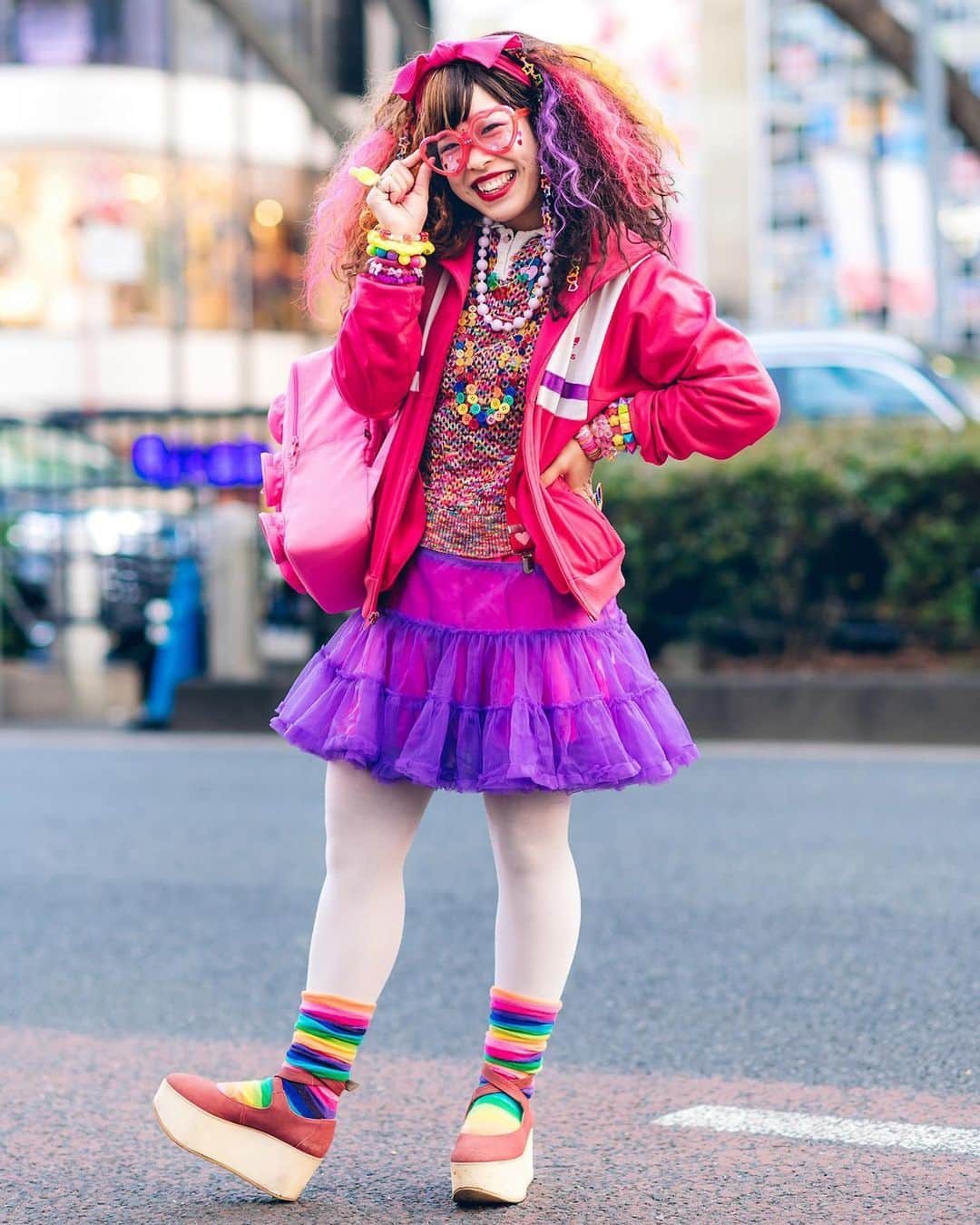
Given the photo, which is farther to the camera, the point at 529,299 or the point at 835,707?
the point at 835,707

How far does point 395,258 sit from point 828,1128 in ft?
5.55

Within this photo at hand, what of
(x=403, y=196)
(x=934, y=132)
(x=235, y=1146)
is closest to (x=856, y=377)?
(x=934, y=132)

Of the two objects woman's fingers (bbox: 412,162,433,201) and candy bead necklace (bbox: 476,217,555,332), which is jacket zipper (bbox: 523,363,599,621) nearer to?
candy bead necklace (bbox: 476,217,555,332)

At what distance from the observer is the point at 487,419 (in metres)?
3.04

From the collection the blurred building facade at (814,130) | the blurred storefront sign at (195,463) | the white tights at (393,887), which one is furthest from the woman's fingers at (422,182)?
the blurred building facade at (814,130)

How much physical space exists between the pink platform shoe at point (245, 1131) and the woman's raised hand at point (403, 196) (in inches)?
50.9

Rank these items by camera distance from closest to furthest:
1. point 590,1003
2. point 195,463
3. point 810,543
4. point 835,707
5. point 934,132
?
point 590,1003, point 835,707, point 810,543, point 195,463, point 934,132

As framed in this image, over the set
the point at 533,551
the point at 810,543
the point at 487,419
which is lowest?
the point at 810,543

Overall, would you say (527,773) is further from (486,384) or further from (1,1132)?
(1,1132)

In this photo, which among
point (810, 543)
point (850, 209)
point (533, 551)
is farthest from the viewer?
point (850, 209)

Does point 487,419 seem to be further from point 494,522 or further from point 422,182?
point 422,182

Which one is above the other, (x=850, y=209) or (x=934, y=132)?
(x=934, y=132)

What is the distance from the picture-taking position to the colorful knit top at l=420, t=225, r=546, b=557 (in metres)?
3.04

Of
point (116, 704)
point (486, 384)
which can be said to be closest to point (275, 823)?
point (486, 384)
